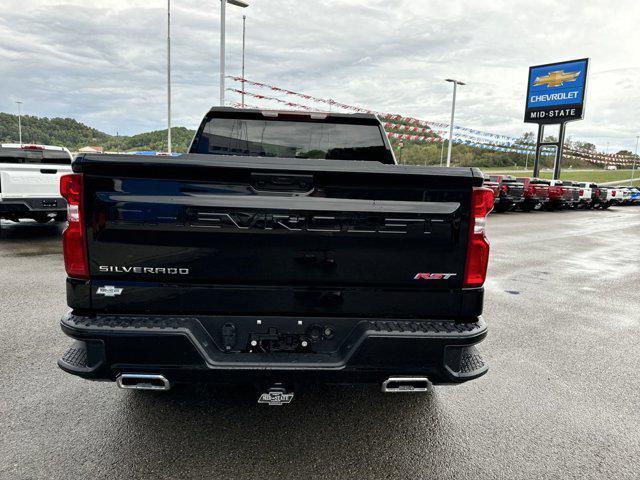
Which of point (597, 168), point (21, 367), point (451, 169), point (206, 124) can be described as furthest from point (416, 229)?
point (597, 168)

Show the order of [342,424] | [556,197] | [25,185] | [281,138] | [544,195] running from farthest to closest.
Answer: [556,197] < [544,195] < [25,185] < [281,138] < [342,424]

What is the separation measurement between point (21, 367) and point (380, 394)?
9.45 ft

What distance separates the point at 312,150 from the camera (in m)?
4.16

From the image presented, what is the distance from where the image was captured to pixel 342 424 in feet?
10.3

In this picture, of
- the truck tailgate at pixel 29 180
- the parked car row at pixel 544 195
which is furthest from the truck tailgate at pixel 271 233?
the parked car row at pixel 544 195

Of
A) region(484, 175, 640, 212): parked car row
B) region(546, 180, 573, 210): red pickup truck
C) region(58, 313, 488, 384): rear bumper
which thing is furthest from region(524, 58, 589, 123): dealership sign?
region(58, 313, 488, 384): rear bumper

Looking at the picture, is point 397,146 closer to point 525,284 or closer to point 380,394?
point 525,284

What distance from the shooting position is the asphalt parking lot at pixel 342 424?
269 cm

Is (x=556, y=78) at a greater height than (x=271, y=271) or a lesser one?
greater

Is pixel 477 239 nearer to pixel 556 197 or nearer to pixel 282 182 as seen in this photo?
pixel 282 182

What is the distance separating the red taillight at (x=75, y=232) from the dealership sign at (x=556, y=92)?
38.1m

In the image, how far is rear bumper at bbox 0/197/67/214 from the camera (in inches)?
354

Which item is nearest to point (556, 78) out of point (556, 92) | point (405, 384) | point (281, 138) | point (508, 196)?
point (556, 92)

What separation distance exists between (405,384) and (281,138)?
2.42 meters
